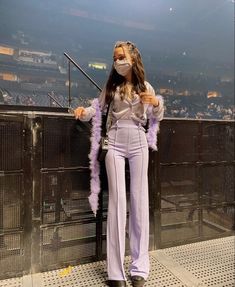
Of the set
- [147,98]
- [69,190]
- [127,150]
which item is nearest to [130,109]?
[147,98]

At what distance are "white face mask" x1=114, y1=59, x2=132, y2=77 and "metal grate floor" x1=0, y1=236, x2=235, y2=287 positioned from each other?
1.32m

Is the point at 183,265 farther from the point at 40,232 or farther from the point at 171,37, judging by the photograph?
the point at 171,37

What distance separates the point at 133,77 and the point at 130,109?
205mm

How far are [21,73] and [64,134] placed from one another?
1451 mm

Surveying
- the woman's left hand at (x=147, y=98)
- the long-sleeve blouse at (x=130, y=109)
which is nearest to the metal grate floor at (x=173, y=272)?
the long-sleeve blouse at (x=130, y=109)

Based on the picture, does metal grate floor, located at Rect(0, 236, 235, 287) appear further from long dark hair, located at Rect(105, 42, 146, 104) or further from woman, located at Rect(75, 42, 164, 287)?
long dark hair, located at Rect(105, 42, 146, 104)

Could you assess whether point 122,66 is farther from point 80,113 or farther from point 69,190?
point 69,190

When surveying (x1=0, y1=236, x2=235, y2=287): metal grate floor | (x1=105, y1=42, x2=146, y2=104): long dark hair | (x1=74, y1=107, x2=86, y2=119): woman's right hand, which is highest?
(x1=105, y1=42, x2=146, y2=104): long dark hair

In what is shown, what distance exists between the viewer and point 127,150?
1773 mm

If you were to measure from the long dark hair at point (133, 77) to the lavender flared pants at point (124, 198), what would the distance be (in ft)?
0.67

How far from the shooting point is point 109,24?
4.29 metres

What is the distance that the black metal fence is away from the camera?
5.92ft

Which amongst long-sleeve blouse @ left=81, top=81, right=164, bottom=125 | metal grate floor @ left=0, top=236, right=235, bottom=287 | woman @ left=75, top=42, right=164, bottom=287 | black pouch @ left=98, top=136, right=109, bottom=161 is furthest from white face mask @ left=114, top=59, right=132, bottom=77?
metal grate floor @ left=0, top=236, right=235, bottom=287

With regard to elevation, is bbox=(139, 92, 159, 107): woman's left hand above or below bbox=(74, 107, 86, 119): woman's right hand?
above
